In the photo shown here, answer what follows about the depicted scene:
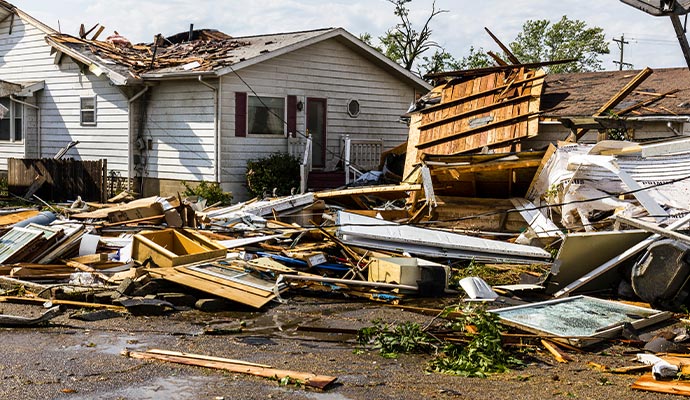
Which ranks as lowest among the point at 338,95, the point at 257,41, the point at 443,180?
the point at 443,180

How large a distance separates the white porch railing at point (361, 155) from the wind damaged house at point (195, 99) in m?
0.22

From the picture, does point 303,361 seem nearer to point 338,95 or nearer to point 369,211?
point 369,211

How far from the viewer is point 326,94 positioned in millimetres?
23297

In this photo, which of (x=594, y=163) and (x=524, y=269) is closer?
(x=524, y=269)

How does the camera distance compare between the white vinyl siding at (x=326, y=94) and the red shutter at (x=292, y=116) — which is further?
the red shutter at (x=292, y=116)

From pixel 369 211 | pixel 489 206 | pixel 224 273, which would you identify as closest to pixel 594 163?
pixel 489 206

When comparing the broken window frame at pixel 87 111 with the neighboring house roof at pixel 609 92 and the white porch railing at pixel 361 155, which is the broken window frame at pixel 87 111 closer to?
the white porch railing at pixel 361 155

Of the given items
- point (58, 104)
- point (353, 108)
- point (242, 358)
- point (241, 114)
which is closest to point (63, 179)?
point (58, 104)

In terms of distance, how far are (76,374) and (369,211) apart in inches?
362

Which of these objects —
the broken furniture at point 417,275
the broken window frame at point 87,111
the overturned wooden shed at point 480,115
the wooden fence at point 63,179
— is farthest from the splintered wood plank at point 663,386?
the broken window frame at point 87,111

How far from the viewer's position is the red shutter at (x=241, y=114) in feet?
69.8

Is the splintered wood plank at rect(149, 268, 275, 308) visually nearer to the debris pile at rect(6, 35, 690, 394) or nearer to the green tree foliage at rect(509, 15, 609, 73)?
the debris pile at rect(6, 35, 690, 394)

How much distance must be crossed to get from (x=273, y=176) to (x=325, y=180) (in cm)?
175

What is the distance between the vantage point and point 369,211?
1588cm
